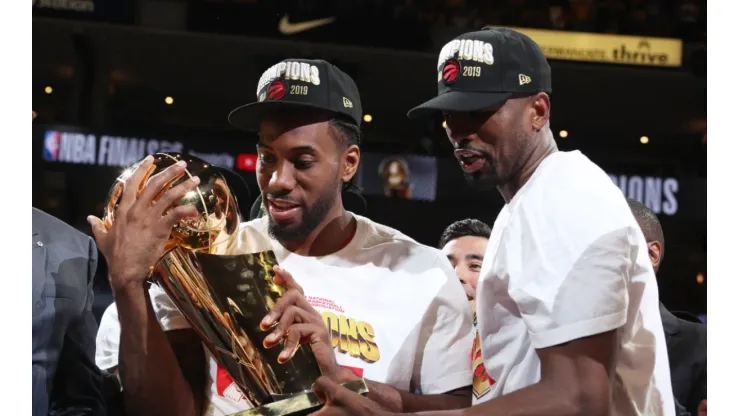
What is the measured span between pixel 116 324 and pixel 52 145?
1.78 ft

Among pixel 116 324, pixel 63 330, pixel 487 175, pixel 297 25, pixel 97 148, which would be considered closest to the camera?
pixel 487 175

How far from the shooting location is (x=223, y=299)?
141 cm

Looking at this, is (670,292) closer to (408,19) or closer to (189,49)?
(408,19)

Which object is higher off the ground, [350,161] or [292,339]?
[350,161]

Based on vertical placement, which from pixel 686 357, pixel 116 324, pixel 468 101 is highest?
pixel 468 101

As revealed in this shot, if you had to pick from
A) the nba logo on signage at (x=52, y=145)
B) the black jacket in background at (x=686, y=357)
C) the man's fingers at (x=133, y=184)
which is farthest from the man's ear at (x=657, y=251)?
the nba logo on signage at (x=52, y=145)

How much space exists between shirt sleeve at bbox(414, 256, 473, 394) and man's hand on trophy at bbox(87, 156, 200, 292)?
523 mm

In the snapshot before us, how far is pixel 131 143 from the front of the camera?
8.11 feet

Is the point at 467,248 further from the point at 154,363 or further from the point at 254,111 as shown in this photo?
the point at 154,363

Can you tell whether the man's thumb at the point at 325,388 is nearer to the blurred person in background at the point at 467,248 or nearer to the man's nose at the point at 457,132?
the man's nose at the point at 457,132

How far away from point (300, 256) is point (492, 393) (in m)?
0.47

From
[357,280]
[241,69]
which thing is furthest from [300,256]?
[241,69]

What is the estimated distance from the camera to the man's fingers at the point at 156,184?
1339mm

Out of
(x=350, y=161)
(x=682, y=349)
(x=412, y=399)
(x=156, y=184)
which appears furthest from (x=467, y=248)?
(x=156, y=184)
